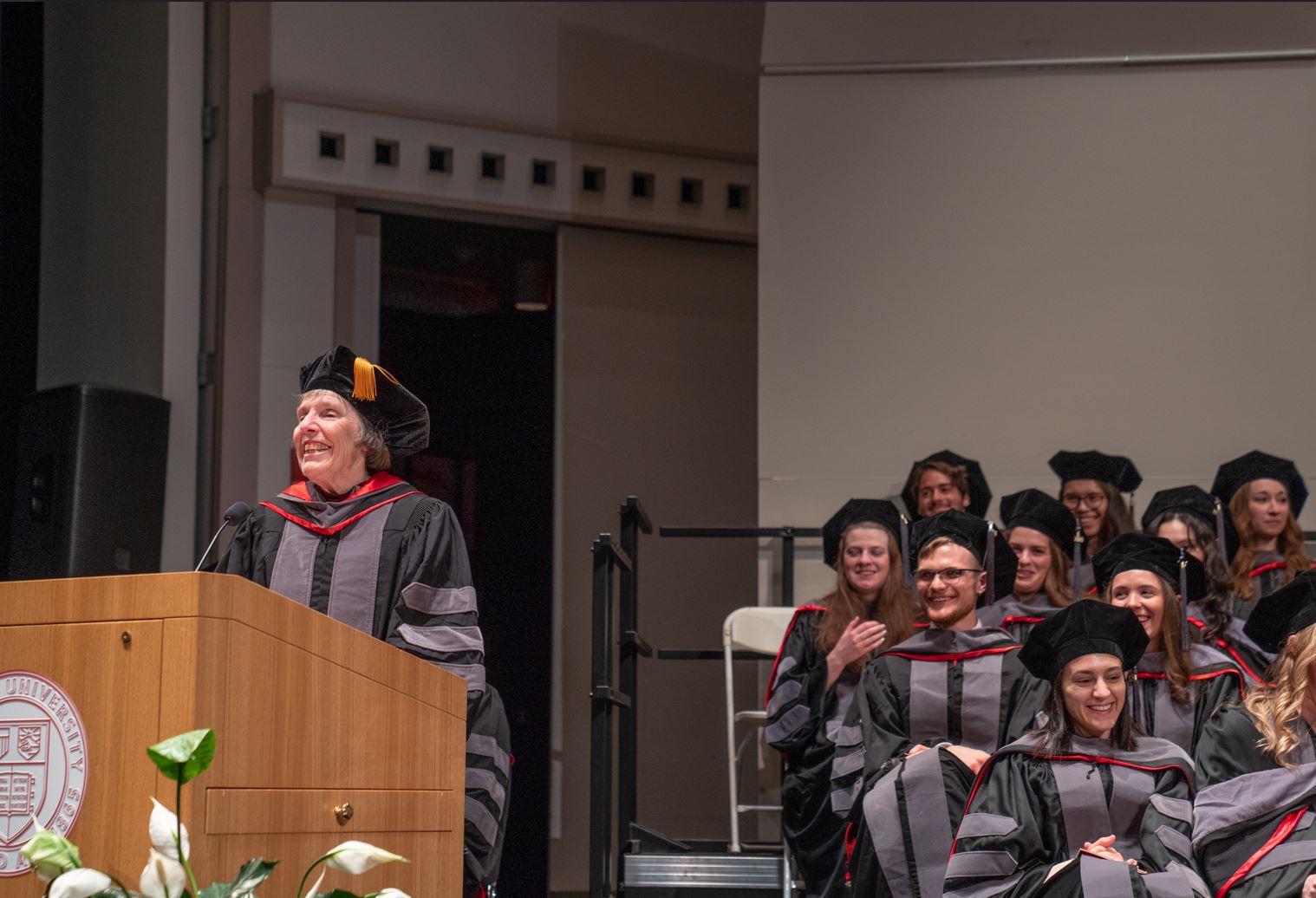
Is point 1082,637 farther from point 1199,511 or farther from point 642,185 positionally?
point 642,185

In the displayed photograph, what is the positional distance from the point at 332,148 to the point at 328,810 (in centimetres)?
455

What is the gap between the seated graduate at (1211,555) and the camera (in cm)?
414

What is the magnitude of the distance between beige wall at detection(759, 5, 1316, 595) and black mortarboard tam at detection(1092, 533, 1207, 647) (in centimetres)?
165

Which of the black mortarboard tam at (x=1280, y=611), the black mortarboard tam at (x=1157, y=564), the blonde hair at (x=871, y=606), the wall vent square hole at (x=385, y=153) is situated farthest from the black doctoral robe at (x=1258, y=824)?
the wall vent square hole at (x=385, y=153)

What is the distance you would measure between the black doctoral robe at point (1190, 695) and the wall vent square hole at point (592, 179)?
3.52 m

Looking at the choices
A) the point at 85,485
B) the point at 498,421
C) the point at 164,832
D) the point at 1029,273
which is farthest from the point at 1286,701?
the point at 498,421

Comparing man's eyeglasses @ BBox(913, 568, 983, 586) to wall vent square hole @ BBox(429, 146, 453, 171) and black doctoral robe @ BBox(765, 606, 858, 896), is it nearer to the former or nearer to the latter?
black doctoral robe @ BBox(765, 606, 858, 896)

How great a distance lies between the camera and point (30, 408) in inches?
182

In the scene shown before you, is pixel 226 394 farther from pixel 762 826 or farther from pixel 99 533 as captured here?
pixel 762 826

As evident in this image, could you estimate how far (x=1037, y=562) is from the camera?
4629 mm

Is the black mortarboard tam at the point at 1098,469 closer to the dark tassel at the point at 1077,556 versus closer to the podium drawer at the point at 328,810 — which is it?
the dark tassel at the point at 1077,556

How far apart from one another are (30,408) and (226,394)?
1.36 meters

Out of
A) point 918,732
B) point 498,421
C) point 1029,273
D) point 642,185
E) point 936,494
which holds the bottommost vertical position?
point 918,732

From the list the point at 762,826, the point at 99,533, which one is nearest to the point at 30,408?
the point at 99,533
